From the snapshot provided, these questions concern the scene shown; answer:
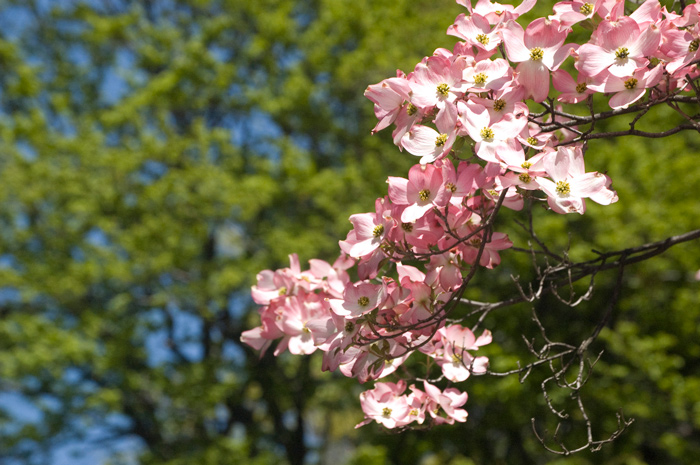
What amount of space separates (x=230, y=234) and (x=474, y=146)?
9282mm

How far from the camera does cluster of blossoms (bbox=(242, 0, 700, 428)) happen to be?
57.2 inches

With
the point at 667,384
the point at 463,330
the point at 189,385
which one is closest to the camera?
the point at 463,330

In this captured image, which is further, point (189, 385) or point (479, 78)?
point (189, 385)

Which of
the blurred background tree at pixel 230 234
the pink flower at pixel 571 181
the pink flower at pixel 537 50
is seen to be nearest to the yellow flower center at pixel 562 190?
the pink flower at pixel 571 181

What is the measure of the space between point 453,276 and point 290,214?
834cm

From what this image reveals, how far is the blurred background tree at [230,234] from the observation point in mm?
6953

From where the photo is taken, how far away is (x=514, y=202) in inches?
66.7

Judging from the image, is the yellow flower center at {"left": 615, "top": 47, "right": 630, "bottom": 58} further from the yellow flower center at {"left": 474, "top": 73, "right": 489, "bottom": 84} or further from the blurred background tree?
the blurred background tree

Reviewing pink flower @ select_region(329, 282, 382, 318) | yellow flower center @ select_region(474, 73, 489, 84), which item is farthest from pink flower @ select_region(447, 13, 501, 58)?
pink flower @ select_region(329, 282, 382, 318)

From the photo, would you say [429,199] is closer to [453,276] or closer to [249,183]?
[453,276]

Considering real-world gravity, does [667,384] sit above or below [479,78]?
below

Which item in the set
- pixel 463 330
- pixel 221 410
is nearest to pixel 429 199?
pixel 463 330

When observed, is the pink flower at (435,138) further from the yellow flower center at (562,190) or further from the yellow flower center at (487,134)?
the yellow flower center at (562,190)

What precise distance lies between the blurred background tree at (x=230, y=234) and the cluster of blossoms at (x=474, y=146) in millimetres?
4955
